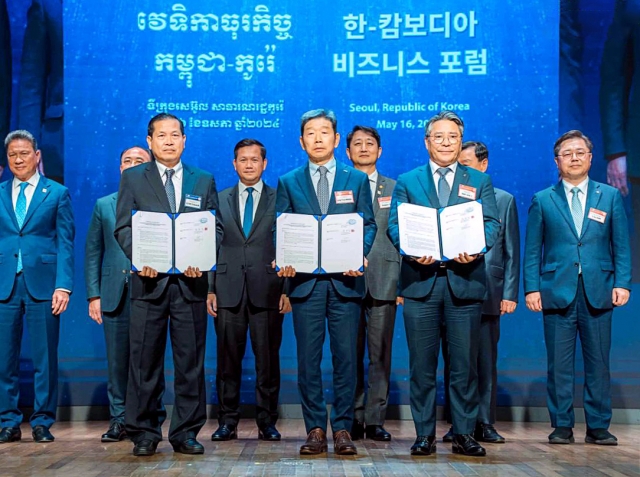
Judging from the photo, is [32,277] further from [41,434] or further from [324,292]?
[324,292]

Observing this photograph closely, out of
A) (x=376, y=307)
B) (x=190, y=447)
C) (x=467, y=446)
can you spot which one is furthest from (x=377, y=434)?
(x=190, y=447)

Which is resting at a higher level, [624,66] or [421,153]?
[624,66]

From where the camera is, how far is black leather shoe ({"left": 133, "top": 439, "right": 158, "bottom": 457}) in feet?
14.0

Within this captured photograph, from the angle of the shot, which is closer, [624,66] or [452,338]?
[452,338]

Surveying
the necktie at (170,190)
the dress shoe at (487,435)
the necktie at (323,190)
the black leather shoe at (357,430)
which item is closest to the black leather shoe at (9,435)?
the necktie at (170,190)

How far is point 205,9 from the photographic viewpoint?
634 centimetres

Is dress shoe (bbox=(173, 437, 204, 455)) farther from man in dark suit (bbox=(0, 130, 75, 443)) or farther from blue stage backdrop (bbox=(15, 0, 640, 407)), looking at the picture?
blue stage backdrop (bbox=(15, 0, 640, 407))

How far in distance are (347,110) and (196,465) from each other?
3.16 metres

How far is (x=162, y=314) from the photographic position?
4352 mm

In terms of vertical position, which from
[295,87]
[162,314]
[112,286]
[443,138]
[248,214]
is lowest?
[162,314]

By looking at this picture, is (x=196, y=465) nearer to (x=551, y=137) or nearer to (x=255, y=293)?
(x=255, y=293)

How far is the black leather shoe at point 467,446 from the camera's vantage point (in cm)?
426

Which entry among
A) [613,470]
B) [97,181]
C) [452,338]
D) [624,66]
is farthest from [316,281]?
[624,66]

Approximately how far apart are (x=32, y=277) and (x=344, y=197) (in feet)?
6.53
